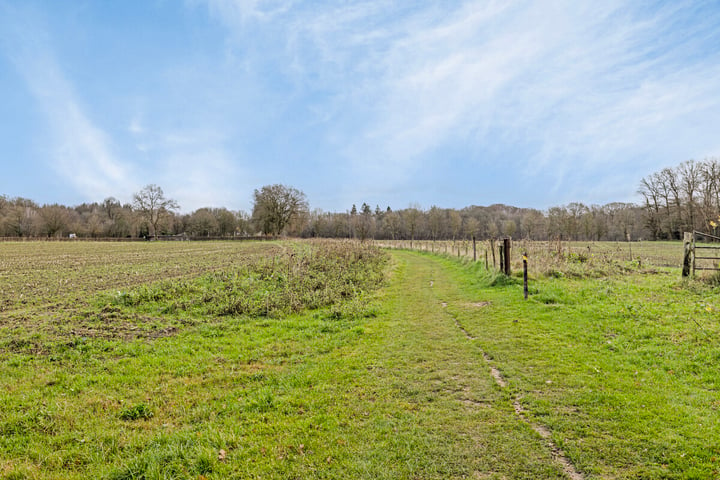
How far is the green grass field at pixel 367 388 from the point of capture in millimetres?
3660

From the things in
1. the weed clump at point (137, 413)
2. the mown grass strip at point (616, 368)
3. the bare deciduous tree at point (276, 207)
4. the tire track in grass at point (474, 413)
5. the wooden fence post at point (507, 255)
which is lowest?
the weed clump at point (137, 413)

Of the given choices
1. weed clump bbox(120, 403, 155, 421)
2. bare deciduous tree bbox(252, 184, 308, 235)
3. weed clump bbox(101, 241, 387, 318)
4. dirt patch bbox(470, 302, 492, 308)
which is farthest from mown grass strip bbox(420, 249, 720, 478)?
bare deciduous tree bbox(252, 184, 308, 235)

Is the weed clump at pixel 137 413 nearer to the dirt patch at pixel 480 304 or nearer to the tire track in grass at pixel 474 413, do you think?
the tire track in grass at pixel 474 413

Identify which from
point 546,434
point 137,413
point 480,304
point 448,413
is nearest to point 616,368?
point 546,434

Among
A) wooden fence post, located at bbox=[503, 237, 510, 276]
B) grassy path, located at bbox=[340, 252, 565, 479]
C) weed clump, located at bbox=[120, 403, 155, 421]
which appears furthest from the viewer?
wooden fence post, located at bbox=[503, 237, 510, 276]

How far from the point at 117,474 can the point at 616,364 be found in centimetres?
717

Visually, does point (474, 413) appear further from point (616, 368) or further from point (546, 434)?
point (616, 368)

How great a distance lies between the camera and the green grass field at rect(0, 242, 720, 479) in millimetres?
3660

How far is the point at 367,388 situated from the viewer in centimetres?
545

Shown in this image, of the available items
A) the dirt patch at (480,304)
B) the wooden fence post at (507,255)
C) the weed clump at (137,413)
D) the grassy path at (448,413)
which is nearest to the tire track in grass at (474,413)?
the grassy path at (448,413)

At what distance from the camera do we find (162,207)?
8544cm

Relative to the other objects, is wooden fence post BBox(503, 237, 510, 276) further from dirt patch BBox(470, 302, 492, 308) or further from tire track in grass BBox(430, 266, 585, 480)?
tire track in grass BBox(430, 266, 585, 480)

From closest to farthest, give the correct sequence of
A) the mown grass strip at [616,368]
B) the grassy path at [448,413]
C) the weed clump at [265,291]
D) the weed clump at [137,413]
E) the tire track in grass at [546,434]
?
1. the tire track in grass at [546,434]
2. the grassy path at [448,413]
3. the mown grass strip at [616,368]
4. the weed clump at [137,413]
5. the weed clump at [265,291]

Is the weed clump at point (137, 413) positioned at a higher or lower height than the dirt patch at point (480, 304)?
lower
